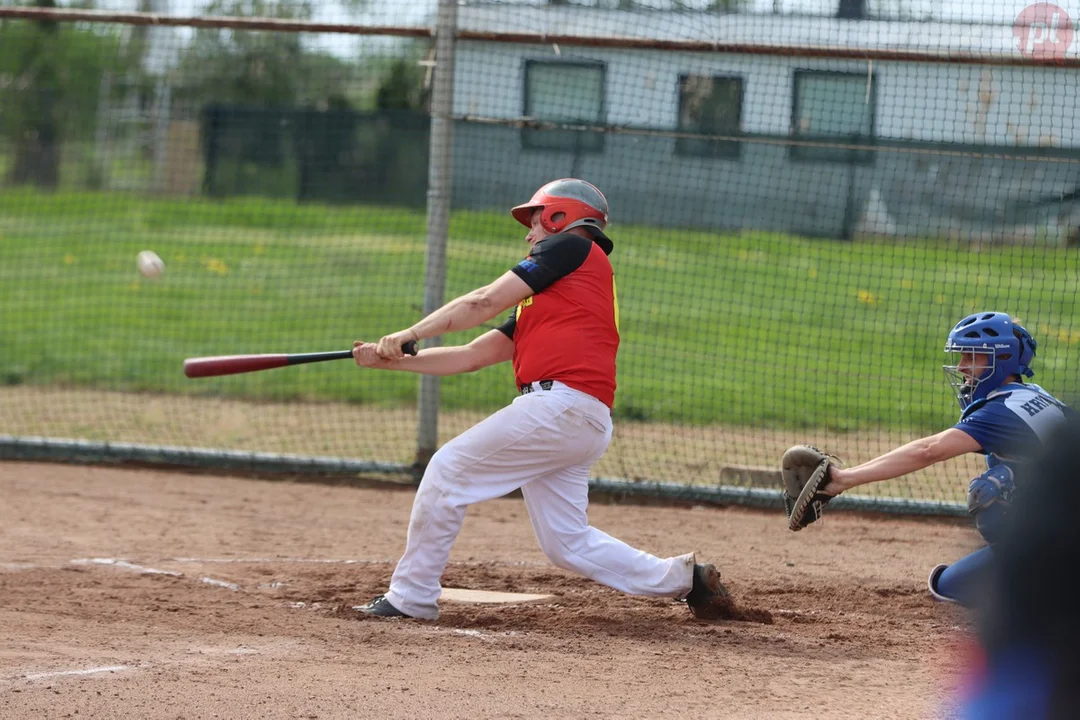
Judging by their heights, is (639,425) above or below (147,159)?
below

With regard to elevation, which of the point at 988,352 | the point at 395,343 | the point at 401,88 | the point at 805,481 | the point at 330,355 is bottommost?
the point at 805,481

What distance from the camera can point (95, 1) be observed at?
28.8m

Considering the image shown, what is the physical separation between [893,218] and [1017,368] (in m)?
6.68

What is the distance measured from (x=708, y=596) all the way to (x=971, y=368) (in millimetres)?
1488

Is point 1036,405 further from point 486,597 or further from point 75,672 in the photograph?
point 75,672

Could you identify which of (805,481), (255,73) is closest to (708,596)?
(805,481)

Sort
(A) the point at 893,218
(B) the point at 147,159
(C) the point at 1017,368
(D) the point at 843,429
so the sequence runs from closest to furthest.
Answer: (C) the point at 1017,368 < (D) the point at 843,429 < (A) the point at 893,218 < (B) the point at 147,159

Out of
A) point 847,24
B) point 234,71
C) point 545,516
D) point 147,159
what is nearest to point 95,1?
point 234,71

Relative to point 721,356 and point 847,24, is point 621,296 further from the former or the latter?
point 847,24

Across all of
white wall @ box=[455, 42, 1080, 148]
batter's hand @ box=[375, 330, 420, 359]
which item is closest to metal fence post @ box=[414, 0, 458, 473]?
white wall @ box=[455, 42, 1080, 148]

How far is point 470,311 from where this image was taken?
5.37 m

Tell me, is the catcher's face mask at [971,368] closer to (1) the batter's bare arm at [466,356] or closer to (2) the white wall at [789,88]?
(1) the batter's bare arm at [466,356]

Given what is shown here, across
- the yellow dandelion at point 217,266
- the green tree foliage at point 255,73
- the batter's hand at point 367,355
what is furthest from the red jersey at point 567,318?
the green tree foliage at point 255,73

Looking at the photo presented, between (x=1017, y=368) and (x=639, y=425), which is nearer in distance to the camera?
(x=1017, y=368)
